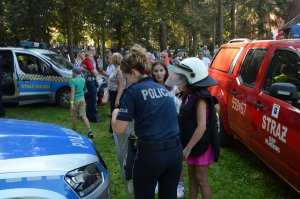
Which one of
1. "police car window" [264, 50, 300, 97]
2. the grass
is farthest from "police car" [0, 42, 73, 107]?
"police car window" [264, 50, 300, 97]

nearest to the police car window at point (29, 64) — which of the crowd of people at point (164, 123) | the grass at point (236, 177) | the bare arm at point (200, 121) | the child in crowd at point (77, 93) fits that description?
the child in crowd at point (77, 93)

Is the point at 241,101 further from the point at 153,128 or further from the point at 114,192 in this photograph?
the point at 153,128

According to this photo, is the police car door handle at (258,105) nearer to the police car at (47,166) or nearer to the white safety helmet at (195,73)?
the white safety helmet at (195,73)

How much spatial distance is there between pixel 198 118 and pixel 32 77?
7734 mm

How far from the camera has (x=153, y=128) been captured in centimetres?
268

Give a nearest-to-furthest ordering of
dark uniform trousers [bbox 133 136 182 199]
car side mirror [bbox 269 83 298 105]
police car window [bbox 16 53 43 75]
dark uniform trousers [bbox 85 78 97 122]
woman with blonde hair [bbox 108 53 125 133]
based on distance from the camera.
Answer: dark uniform trousers [bbox 133 136 182 199] → car side mirror [bbox 269 83 298 105] → woman with blonde hair [bbox 108 53 125 133] → dark uniform trousers [bbox 85 78 97 122] → police car window [bbox 16 53 43 75]

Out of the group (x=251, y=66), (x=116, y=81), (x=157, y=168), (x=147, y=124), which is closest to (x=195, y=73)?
(x=147, y=124)

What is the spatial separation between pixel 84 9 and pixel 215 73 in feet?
38.8

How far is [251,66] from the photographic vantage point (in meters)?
5.07

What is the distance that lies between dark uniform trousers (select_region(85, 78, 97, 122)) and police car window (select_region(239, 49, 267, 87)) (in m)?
4.13

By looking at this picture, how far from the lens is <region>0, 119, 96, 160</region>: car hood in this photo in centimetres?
258

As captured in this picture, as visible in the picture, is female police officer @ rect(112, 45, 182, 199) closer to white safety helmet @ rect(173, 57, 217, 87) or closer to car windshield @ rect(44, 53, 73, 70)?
white safety helmet @ rect(173, 57, 217, 87)

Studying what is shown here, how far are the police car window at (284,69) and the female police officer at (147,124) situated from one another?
1.76m

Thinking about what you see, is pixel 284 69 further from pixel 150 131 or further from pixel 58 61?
pixel 58 61
